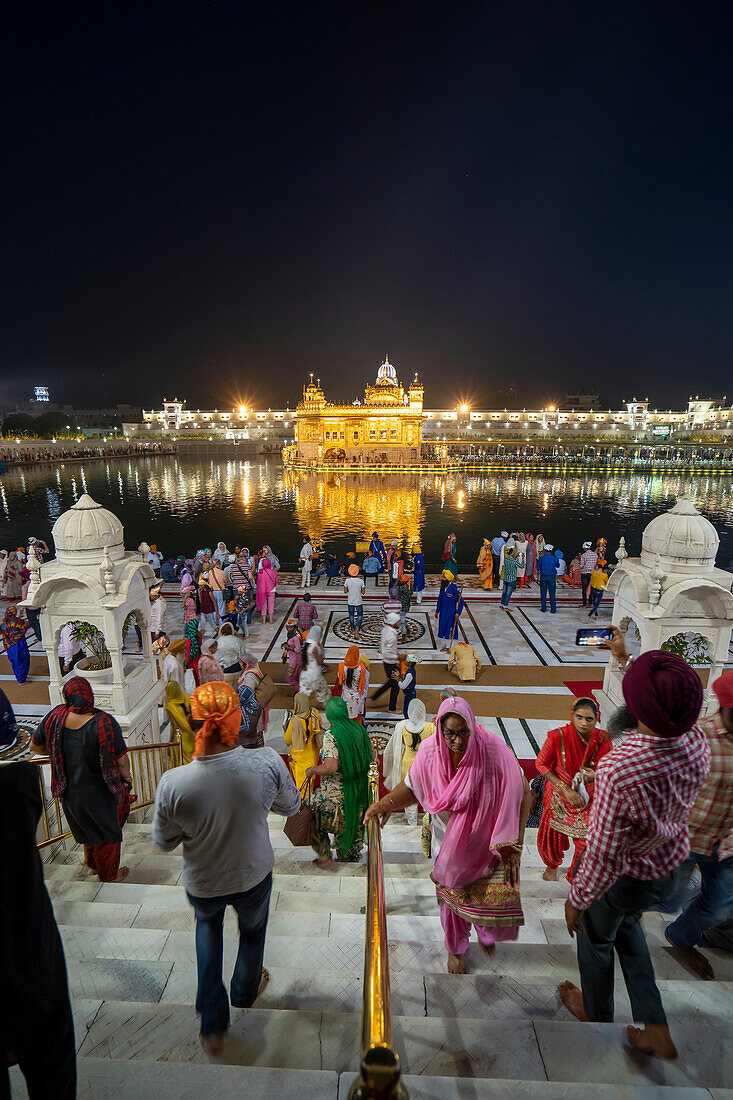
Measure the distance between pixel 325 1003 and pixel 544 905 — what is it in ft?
4.72

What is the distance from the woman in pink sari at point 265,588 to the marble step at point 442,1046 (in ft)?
28.0

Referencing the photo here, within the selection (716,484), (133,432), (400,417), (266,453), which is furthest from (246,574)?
(133,432)

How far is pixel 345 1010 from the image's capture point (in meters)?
2.13

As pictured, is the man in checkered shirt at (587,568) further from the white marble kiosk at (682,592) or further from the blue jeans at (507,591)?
the white marble kiosk at (682,592)

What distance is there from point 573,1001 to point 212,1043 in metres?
1.39

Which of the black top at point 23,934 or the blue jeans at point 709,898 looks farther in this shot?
the blue jeans at point 709,898

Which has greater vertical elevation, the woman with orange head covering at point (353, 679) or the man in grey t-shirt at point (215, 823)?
the man in grey t-shirt at point (215, 823)

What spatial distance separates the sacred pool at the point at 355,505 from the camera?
23953 mm

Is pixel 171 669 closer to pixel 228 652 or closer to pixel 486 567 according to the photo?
pixel 228 652

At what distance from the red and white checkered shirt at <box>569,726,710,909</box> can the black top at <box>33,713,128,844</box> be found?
253 cm

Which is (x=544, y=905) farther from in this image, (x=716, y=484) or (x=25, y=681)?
(x=716, y=484)

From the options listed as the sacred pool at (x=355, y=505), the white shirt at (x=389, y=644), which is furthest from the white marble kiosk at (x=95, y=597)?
the sacred pool at (x=355, y=505)

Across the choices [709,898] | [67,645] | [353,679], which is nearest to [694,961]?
[709,898]

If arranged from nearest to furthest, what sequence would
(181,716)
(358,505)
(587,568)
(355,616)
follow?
(181,716), (355,616), (587,568), (358,505)
